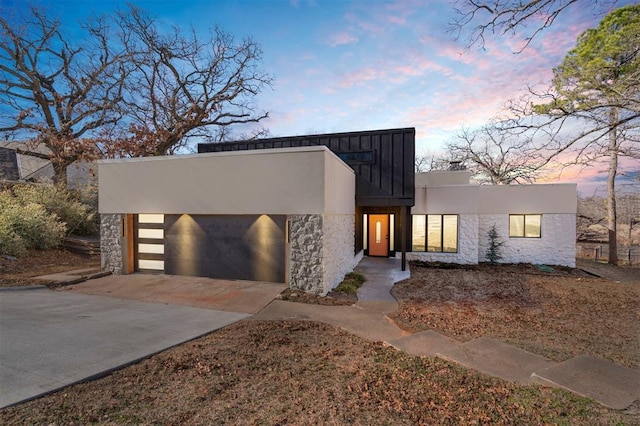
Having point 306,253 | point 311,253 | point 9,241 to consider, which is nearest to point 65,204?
point 9,241

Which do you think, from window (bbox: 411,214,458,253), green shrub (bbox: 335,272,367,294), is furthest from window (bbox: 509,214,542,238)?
green shrub (bbox: 335,272,367,294)

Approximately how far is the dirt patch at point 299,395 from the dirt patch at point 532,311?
1660 mm

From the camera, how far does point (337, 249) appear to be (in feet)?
29.0

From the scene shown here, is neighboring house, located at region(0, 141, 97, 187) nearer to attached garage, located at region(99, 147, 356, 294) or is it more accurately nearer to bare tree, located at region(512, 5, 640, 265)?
attached garage, located at region(99, 147, 356, 294)

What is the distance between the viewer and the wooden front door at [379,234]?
1403 centimetres

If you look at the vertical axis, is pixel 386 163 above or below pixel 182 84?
below

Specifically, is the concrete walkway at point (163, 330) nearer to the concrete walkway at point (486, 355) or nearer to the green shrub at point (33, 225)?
the concrete walkway at point (486, 355)

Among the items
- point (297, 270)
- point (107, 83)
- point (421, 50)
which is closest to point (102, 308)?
point (297, 270)

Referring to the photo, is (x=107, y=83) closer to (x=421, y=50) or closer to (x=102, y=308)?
(x=102, y=308)

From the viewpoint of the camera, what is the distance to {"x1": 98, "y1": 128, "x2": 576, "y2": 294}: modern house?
25.5ft

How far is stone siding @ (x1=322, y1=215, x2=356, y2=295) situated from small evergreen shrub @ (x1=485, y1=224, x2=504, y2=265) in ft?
23.4

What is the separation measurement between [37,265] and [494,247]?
18.2m

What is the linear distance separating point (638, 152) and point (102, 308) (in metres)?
15.0

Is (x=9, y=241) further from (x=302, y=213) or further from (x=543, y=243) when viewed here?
(x=543, y=243)
